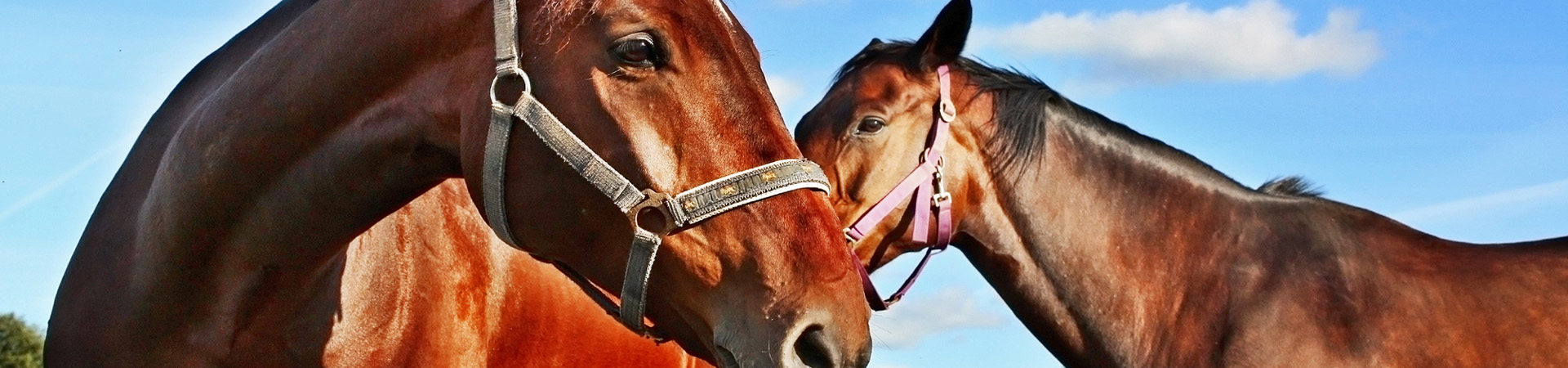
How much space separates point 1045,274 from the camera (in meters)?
4.53

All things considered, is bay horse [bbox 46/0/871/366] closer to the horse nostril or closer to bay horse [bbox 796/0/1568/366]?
the horse nostril

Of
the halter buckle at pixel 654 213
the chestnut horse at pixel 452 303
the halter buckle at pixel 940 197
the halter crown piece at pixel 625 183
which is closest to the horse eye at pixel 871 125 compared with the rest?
the halter buckle at pixel 940 197

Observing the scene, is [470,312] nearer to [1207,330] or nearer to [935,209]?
[935,209]

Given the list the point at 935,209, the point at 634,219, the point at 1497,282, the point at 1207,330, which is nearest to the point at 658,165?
the point at 634,219

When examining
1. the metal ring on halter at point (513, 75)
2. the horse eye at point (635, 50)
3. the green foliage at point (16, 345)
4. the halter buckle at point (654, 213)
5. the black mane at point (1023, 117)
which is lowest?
the green foliage at point (16, 345)

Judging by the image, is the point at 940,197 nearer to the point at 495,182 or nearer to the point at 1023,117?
the point at 1023,117

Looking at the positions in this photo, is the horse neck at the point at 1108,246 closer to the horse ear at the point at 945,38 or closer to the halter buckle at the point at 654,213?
the horse ear at the point at 945,38

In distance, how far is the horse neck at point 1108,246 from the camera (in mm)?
4414

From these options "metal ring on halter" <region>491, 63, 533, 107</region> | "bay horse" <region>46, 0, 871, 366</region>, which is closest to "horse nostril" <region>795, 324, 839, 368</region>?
"bay horse" <region>46, 0, 871, 366</region>

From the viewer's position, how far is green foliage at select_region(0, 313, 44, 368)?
757 cm

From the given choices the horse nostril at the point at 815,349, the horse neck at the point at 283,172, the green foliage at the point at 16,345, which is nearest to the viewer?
the horse nostril at the point at 815,349

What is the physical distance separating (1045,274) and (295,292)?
2.65m

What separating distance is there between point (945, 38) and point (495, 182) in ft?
9.16

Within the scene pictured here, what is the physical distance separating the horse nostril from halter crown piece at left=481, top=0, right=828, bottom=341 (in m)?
0.23
